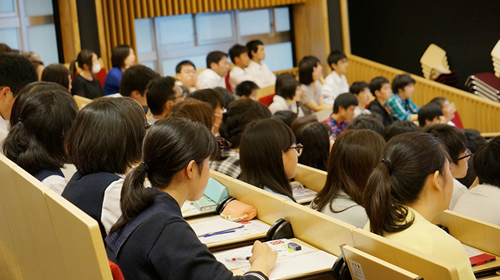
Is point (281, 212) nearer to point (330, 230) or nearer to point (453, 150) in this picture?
point (330, 230)

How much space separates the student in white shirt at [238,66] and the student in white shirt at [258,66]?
0.61ft

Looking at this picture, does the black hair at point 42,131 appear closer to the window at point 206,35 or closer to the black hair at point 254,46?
the black hair at point 254,46

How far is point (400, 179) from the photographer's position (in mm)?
2082

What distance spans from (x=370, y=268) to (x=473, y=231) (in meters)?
0.81

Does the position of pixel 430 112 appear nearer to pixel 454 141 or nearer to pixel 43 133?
pixel 454 141

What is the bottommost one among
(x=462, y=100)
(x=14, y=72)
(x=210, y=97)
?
(x=462, y=100)

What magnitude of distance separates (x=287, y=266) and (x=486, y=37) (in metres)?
7.80

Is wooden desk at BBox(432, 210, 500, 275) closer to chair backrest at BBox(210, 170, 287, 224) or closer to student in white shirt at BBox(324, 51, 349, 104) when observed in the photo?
chair backrest at BBox(210, 170, 287, 224)

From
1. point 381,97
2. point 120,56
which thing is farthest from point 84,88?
point 381,97

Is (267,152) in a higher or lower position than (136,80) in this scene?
lower

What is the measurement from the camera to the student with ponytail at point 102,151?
219 centimetres

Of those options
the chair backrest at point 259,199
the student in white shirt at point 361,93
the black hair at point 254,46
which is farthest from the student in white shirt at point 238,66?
the chair backrest at point 259,199

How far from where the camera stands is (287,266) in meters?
2.18

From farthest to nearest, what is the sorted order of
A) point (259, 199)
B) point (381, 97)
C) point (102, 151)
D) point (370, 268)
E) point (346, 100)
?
1. point (381, 97)
2. point (346, 100)
3. point (259, 199)
4. point (102, 151)
5. point (370, 268)
